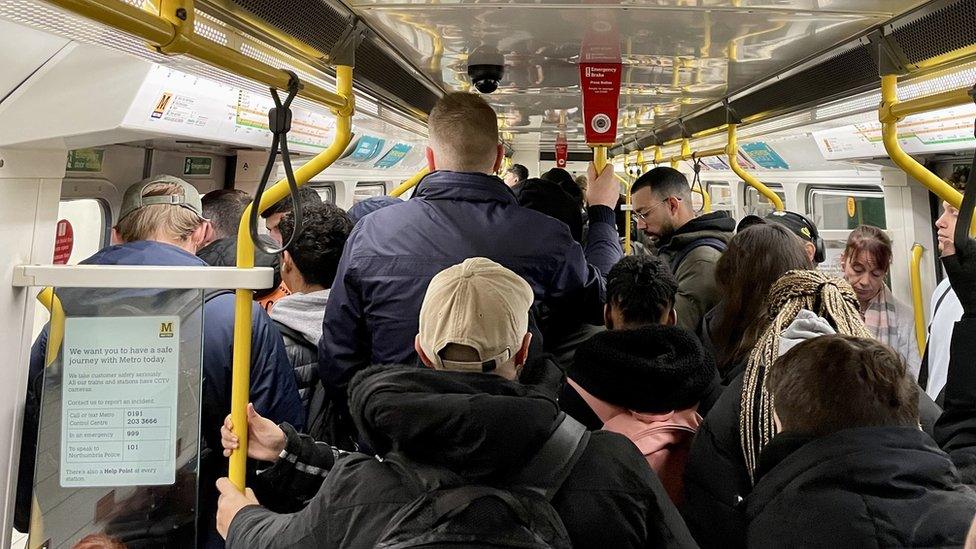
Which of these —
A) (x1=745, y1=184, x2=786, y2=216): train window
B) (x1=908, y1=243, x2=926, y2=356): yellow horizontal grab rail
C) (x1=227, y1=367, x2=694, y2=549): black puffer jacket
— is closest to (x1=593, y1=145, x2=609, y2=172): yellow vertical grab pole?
(x1=227, y1=367, x2=694, y2=549): black puffer jacket

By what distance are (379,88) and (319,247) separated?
1057mm

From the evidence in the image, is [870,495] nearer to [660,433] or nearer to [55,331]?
[660,433]

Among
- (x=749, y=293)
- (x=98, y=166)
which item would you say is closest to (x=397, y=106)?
(x=98, y=166)

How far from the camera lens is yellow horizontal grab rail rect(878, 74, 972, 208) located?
1705 mm

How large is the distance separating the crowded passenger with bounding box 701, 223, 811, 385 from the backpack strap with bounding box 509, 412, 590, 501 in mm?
1106

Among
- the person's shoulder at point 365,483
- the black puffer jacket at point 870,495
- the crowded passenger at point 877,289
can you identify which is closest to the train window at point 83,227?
the person's shoulder at point 365,483

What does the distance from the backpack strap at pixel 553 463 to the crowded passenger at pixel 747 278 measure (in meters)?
1.11

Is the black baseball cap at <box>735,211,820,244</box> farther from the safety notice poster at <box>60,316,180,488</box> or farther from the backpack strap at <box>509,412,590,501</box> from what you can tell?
the safety notice poster at <box>60,316,180,488</box>

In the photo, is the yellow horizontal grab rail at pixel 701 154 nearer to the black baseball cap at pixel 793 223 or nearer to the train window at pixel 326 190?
the black baseball cap at pixel 793 223

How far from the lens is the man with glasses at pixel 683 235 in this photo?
300 centimetres

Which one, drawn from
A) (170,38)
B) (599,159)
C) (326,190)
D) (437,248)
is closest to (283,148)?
(170,38)

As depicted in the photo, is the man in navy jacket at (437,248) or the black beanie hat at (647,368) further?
the man in navy jacket at (437,248)

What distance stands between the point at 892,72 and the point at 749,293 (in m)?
0.87

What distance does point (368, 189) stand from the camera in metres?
8.27
